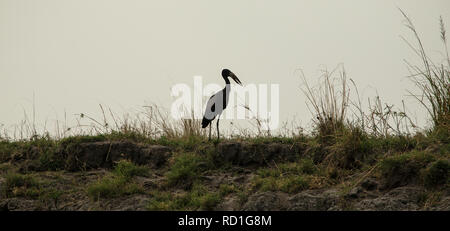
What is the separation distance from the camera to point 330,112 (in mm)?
8766

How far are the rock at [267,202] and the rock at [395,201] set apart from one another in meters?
1.02

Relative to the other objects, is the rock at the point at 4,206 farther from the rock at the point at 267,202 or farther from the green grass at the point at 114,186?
the rock at the point at 267,202

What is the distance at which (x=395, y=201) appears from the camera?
6680mm

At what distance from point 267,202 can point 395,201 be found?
5.51 ft

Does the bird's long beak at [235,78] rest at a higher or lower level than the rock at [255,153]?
higher

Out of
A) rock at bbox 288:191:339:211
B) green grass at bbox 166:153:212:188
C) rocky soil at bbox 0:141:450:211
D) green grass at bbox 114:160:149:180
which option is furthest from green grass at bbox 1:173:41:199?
rock at bbox 288:191:339:211

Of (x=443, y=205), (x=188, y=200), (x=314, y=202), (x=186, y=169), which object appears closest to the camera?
(x=443, y=205)

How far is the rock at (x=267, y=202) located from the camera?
7094 millimetres

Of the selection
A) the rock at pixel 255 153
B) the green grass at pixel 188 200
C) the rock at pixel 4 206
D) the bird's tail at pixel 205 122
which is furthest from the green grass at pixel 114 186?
the bird's tail at pixel 205 122

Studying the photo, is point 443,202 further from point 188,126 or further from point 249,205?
point 188,126

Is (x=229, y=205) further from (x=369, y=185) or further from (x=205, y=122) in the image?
(x=205, y=122)

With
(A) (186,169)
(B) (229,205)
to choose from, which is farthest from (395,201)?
(A) (186,169)

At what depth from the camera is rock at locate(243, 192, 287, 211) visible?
7094 mm
